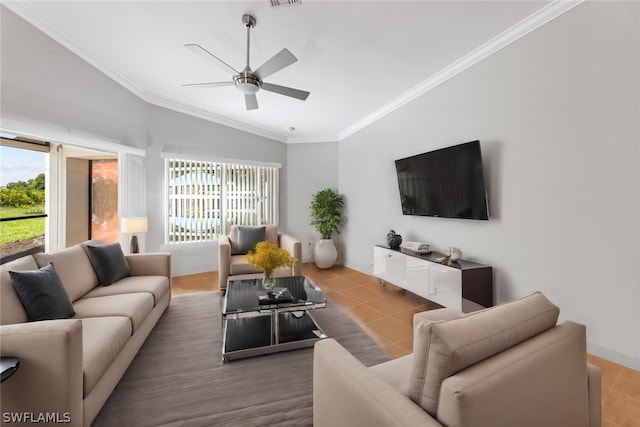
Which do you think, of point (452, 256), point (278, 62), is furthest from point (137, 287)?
point (452, 256)

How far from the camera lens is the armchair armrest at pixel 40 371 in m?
1.42

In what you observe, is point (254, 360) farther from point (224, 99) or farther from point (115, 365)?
point (224, 99)

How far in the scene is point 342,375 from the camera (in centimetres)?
115

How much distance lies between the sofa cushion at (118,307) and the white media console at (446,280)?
9.20 ft

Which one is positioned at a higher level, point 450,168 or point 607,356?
point 450,168

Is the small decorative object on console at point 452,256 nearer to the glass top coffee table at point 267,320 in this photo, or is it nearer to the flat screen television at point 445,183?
the flat screen television at point 445,183

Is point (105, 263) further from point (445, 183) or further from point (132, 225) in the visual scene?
point (445, 183)

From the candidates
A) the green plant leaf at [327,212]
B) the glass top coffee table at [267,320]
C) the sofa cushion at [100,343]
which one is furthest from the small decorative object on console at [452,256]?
the sofa cushion at [100,343]

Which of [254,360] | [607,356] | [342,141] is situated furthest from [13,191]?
[607,356]

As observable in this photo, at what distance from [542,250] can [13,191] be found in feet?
19.5

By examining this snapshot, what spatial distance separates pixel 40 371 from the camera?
1.42 metres

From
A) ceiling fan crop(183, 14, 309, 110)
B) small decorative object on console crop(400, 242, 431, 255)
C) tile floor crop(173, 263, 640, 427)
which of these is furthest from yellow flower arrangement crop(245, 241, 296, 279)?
small decorative object on console crop(400, 242, 431, 255)

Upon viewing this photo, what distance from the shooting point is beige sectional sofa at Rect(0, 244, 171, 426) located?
142 centimetres

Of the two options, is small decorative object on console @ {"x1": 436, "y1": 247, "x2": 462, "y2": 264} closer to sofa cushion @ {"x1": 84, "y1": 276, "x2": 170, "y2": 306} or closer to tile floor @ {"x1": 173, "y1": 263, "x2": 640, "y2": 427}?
tile floor @ {"x1": 173, "y1": 263, "x2": 640, "y2": 427}
